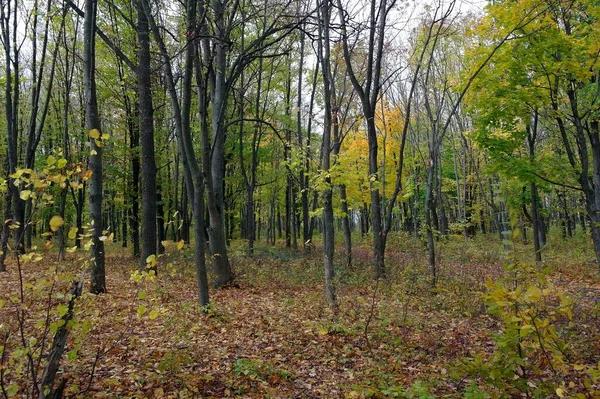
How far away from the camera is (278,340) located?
5520 mm

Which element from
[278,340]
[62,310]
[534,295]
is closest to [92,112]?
[278,340]

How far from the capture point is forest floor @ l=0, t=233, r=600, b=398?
3.74m

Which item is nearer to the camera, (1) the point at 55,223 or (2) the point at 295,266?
(1) the point at 55,223

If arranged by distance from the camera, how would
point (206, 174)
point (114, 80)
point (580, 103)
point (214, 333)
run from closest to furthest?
1. point (214, 333)
2. point (206, 174)
3. point (580, 103)
4. point (114, 80)

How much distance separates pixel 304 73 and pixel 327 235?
15.0 meters

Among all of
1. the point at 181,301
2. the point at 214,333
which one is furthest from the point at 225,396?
the point at 181,301

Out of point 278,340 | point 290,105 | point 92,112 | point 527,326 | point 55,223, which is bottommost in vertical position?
point 278,340

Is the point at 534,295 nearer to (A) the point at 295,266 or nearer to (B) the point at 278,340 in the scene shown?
(B) the point at 278,340

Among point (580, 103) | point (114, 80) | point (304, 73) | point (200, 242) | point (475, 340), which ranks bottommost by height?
point (475, 340)

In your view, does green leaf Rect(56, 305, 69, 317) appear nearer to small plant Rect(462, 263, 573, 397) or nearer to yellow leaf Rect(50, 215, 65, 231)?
yellow leaf Rect(50, 215, 65, 231)

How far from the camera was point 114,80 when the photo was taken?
1527 cm

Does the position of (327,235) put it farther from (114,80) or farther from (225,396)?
(114,80)

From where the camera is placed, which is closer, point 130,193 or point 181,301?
point 181,301

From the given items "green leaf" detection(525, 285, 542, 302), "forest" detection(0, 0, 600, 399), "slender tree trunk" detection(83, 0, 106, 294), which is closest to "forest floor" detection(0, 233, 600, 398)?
"forest" detection(0, 0, 600, 399)
